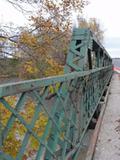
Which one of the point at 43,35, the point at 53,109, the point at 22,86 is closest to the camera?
the point at 22,86

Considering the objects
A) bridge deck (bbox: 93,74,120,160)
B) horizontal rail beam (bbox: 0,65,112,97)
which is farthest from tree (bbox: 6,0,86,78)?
horizontal rail beam (bbox: 0,65,112,97)

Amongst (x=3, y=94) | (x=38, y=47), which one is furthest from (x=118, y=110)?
(x=3, y=94)

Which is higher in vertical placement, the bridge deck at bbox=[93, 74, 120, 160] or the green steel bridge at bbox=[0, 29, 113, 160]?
the green steel bridge at bbox=[0, 29, 113, 160]

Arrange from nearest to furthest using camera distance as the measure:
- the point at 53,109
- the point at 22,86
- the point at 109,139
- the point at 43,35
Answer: the point at 22,86 → the point at 53,109 → the point at 109,139 → the point at 43,35

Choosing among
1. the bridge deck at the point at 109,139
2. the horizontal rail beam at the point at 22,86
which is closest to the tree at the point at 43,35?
the bridge deck at the point at 109,139

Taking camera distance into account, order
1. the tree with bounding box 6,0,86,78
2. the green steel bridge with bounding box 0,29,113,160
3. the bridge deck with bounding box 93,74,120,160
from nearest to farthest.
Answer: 1. the green steel bridge with bounding box 0,29,113,160
2. the bridge deck with bounding box 93,74,120,160
3. the tree with bounding box 6,0,86,78

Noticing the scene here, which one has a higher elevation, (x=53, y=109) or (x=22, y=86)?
(x=22, y=86)

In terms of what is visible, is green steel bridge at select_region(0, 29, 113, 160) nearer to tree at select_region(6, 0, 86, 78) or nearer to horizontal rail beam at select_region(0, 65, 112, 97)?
horizontal rail beam at select_region(0, 65, 112, 97)

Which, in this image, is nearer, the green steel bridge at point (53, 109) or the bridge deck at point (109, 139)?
the green steel bridge at point (53, 109)

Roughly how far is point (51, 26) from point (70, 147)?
625cm

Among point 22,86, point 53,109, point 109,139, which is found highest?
point 22,86

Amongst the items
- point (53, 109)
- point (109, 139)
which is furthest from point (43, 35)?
point (53, 109)

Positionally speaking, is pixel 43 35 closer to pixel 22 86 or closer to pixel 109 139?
pixel 109 139

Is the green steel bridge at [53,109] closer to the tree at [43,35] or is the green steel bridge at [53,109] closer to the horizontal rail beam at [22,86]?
the horizontal rail beam at [22,86]
